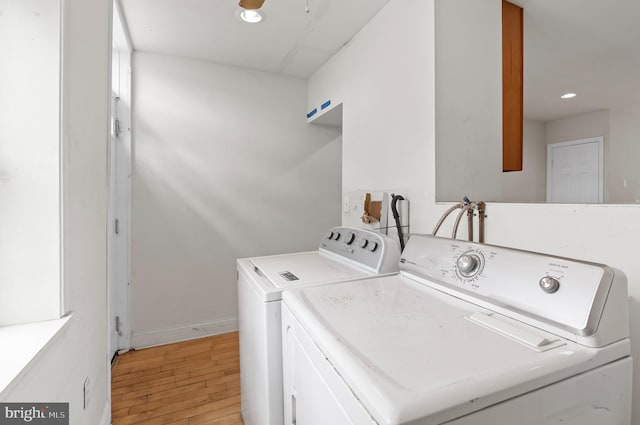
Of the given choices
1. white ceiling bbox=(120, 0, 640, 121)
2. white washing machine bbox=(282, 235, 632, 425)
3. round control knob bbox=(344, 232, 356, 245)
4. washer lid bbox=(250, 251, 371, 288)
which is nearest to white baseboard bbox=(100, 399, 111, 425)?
washer lid bbox=(250, 251, 371, 288)

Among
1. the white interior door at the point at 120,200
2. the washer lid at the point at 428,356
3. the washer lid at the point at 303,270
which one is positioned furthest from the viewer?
the white interior door at the point at 120,200

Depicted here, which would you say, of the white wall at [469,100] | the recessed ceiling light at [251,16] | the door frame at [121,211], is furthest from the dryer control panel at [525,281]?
the door frame at [121,211]

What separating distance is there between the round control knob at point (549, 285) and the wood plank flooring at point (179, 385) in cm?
158

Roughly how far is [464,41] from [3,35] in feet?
5.93

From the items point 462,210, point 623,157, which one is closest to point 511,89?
point 462,210

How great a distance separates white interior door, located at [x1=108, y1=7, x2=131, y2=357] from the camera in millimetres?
2201

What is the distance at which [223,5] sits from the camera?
5.73ft

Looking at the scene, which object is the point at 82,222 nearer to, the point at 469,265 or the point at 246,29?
the point at 469,265

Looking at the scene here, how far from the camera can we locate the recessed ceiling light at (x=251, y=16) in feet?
5.84

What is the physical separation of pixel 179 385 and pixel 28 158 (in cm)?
161

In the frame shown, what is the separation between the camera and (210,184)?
252 centimetres

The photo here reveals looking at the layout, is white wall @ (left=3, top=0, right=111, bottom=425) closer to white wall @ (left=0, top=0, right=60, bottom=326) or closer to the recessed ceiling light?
white wall @ (left=0, top=0, right=60, bottom=326)

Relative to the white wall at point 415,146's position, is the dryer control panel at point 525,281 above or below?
below

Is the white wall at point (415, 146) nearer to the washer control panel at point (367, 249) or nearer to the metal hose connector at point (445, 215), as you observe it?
the metal hose connector at point (445, 215)
